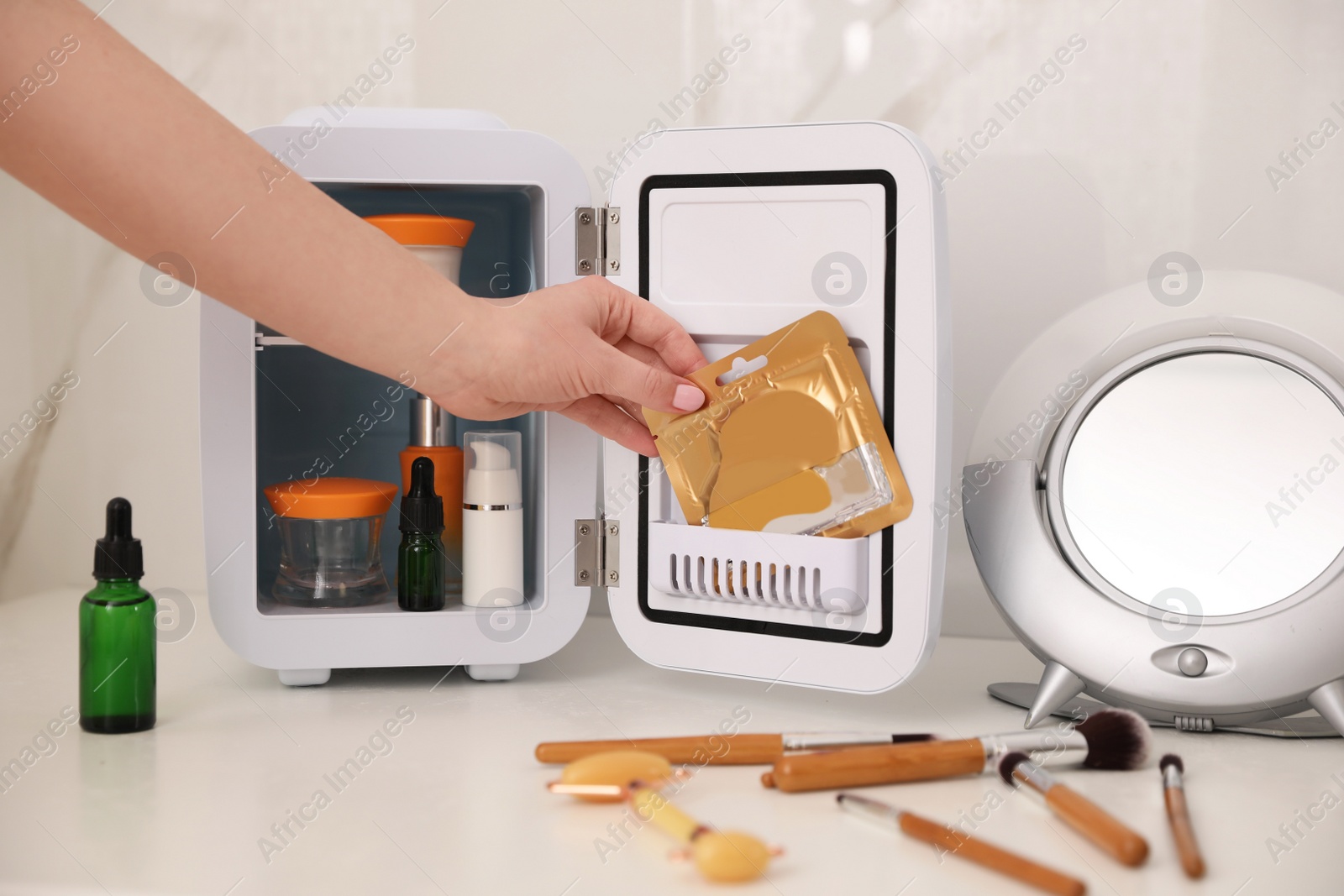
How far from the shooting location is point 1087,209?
0.94 meters

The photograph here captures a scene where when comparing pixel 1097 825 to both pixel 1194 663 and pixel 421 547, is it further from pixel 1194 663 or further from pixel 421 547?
pixel 421 547

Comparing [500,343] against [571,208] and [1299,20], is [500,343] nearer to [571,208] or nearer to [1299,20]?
[571,208]

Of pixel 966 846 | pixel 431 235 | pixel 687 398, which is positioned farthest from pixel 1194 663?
pixel 431 235

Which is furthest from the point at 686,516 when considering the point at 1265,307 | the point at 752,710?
the point at 1265,307

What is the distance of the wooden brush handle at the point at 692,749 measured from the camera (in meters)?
0.61

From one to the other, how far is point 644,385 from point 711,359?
60mm

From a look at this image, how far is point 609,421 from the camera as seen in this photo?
773 millimetres

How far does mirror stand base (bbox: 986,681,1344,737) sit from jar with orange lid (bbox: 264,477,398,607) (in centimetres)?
49

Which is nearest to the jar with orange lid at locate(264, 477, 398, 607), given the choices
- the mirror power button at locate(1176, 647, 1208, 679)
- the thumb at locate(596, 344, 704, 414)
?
the thumb at locate(596, 344, 704, 414)

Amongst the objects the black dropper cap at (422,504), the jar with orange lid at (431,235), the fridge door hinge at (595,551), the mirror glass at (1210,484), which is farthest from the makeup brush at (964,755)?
the jar with orange lid at (431,235)

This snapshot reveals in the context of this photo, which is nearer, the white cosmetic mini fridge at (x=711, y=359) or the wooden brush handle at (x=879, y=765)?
the wooden brush handle at (x=879, y=765)

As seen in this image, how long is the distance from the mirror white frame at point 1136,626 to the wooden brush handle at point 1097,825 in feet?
0.47

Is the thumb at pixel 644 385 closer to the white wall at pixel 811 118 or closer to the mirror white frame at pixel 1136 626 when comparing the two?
the mirror white frame at pixel 1136 626

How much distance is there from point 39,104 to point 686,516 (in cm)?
45
